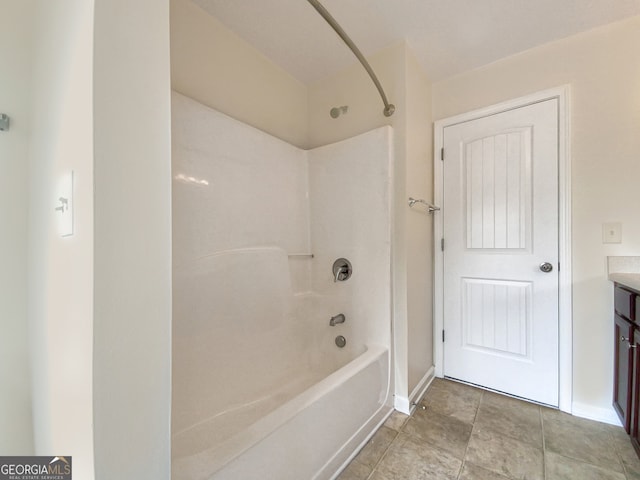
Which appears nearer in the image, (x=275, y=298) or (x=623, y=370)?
(x=623, y=370)

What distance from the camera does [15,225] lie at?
1.05m

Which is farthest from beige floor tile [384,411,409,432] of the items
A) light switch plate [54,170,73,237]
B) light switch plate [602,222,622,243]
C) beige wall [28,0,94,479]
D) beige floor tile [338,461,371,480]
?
light switch plate [54,170,73,237]

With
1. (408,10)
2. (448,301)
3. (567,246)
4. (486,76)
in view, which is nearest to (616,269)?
(567,246)

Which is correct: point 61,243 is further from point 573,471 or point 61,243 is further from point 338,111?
point 573,471

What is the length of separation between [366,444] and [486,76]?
251 cm

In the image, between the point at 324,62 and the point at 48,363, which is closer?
the point at 48,363

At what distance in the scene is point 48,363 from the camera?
2.65 ft

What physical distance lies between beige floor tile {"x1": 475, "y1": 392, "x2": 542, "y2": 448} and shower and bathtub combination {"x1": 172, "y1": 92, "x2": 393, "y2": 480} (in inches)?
23.2

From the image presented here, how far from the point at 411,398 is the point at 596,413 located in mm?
1032

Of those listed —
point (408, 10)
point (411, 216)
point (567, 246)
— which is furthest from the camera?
point (411, 216)

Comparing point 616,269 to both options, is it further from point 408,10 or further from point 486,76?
point 408,10

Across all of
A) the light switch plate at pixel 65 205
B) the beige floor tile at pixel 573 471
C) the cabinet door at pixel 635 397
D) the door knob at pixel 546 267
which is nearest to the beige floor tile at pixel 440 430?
the beige floor tile at pixel 573 471

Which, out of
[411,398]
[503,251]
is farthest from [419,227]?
[411,398]

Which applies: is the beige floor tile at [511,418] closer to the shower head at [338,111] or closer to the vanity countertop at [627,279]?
the vanity countertop at [627,279]
